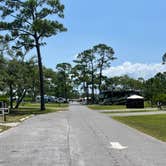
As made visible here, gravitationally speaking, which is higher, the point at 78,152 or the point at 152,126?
the point at 152,126

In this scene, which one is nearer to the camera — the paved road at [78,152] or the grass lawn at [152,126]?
the paved road at [78,152]

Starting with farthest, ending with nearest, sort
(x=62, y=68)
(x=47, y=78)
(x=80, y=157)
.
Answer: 1. (x=62, y=68)
2. (x=47, y=78)
3. (x=80, y=157)

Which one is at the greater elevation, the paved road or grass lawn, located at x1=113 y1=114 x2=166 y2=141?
grass lawn, located at x1=113 y1=114 x2=166 y2=141

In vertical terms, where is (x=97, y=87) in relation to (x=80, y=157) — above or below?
above

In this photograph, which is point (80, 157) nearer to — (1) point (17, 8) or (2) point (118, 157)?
(2) point (118, 157)

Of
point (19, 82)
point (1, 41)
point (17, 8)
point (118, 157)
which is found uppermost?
point (17, 8)

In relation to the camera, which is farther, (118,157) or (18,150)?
(18,150)

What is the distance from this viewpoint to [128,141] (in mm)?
18031

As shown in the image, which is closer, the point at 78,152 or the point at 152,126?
the point at 78,152

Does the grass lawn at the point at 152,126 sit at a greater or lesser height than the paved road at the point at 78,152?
greater

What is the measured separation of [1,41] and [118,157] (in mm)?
43388

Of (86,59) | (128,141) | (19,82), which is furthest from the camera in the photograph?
(86,59)

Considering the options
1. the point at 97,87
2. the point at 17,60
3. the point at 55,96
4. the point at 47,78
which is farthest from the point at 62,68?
the point at 17,60

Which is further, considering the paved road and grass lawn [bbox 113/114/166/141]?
grass lawn [bbox 113/114/166/141]
